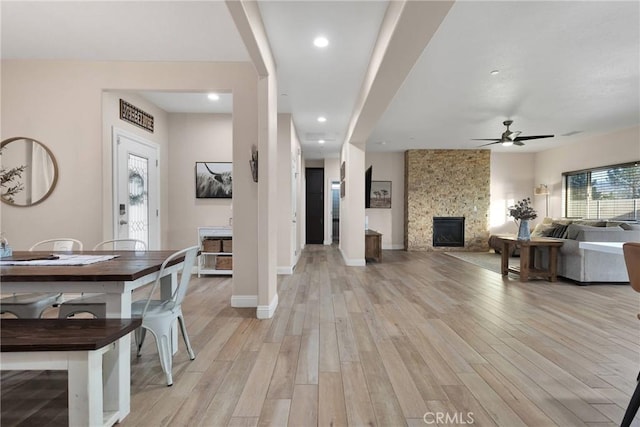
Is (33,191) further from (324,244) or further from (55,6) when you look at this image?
(324,244)

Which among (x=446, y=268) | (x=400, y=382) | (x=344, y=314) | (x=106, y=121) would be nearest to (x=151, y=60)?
(x=106, y=121)

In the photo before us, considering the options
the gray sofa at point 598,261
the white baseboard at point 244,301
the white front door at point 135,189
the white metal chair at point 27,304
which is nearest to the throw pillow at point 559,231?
the gray sofa at point 598,261

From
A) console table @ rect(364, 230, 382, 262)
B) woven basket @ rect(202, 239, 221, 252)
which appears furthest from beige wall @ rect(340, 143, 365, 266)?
woven basket @ rect(202, 239, 221, 252)

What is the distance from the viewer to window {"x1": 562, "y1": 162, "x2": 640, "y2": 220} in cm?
647

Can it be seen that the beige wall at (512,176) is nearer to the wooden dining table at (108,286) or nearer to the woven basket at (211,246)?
the woven basket at (211,246)

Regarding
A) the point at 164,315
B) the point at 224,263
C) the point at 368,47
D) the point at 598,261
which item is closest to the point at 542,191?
the point at 598,261

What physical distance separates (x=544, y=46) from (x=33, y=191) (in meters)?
5.48

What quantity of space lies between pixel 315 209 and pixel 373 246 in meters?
3.54

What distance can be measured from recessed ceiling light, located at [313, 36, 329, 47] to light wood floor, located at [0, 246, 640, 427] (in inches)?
103

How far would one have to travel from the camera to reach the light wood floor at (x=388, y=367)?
66.1 inches

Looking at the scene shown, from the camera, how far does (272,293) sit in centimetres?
339

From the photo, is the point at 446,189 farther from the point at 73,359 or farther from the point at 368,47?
the point at 73,359

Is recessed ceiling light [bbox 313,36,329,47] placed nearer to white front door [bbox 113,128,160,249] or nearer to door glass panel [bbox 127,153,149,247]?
white front door [bbox 113,128,160,249]

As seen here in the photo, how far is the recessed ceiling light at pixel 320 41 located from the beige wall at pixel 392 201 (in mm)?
6140
